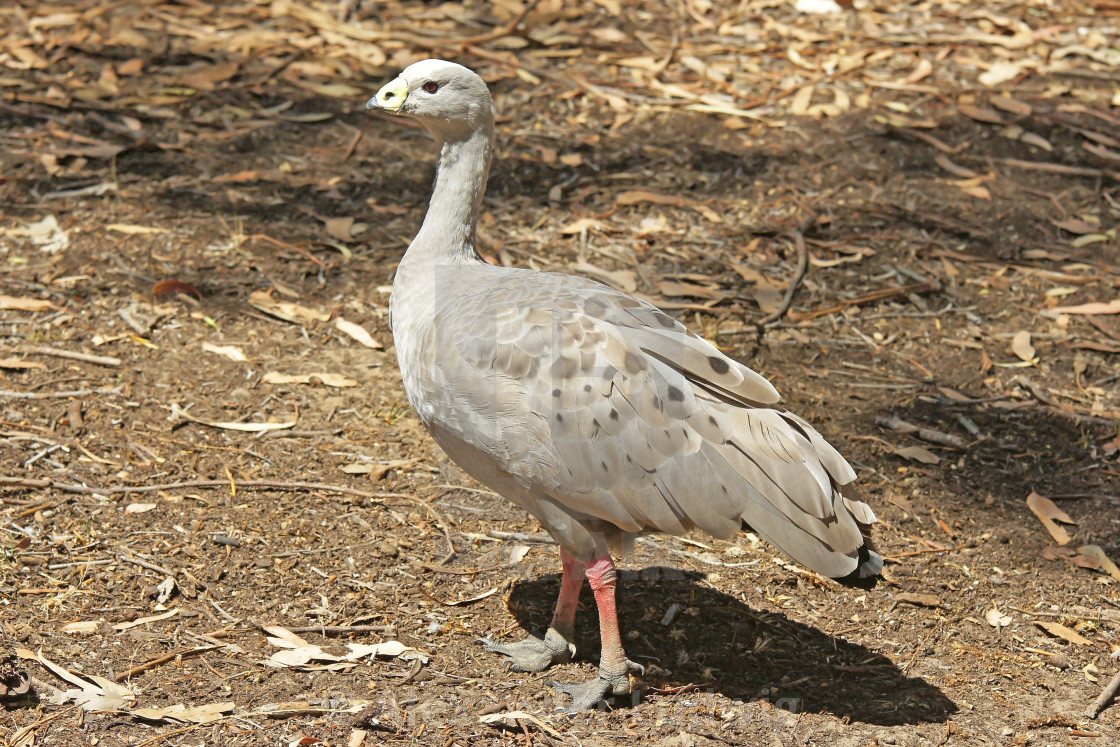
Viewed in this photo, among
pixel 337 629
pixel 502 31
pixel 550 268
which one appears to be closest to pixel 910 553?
pixel 337 629

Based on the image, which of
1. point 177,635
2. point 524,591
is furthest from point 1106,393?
point 177,635

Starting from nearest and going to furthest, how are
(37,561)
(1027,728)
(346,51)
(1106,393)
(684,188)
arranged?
1. (1027,728)
2. (37,561)
3. (1106,393)
4. (684,188)
5. (346,51)

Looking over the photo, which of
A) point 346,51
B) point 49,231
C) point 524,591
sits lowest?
point 524,591

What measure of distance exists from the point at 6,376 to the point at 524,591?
9.32 ft

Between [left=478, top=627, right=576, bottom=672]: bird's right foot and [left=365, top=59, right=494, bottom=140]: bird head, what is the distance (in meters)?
2.10

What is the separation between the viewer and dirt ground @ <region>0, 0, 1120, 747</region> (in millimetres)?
4203

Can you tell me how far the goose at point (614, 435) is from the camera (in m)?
3.93

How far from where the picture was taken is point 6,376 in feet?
18.2

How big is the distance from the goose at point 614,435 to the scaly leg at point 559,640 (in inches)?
4.5

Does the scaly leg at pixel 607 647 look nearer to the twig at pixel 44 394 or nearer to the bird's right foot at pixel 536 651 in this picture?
the bird's right foot at pixel 536 651

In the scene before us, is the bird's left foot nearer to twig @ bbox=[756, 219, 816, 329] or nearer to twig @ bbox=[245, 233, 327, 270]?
twig @ bbox=[756, 219, 816, 329]

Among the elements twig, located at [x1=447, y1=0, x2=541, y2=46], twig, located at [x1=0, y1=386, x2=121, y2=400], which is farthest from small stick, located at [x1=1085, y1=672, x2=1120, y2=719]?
twig, located at [x1=447, y1=0, x2=541, y2=46]

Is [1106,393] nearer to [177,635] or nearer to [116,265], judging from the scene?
[177,635]

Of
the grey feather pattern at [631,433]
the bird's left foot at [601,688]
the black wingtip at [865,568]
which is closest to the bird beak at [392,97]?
the grey feather pattern at [631,433]
